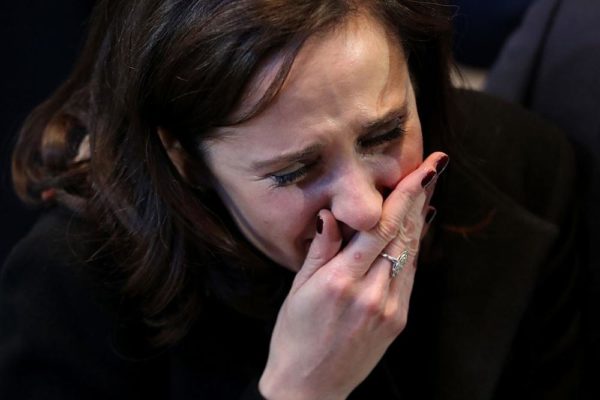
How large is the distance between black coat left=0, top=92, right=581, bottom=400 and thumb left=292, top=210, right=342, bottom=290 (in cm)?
15

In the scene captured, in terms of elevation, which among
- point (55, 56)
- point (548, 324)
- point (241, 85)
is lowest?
point (548, 324)

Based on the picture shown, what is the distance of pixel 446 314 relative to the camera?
1106mm

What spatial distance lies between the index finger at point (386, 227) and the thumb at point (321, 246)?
13mm

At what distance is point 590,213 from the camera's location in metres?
1.16

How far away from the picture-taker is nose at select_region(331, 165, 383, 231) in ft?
2.68

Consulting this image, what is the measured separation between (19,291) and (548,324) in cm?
69

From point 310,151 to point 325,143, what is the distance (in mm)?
16

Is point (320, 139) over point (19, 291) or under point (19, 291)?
over

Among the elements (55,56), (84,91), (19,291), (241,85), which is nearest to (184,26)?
(241,85)

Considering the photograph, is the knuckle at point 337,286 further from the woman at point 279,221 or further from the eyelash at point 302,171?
the eyelash at point 302,171

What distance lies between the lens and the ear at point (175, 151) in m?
0.87

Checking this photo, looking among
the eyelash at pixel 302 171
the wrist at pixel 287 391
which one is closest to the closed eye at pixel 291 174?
the eyelash at pixel 302 171

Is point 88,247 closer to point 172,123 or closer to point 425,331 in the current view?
point 172,123

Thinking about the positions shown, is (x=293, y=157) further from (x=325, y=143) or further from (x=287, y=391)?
(x=287, y=391)
